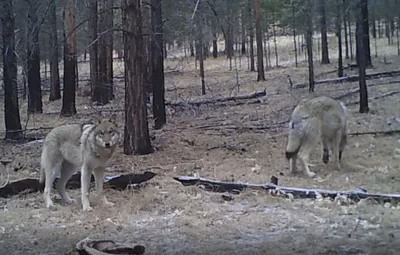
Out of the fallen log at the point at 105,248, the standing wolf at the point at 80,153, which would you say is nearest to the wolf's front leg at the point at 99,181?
the standing wolf at the point at 80,153

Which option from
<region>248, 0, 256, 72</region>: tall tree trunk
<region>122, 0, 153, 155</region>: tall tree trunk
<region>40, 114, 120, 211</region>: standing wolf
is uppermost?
<region>248, 0, 256, 72</region>: tall tree trunk

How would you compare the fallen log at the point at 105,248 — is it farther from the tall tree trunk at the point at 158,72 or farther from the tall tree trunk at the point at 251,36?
the tall tree trunk at the point at 251,36

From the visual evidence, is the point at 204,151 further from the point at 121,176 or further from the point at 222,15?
the point at 222,15

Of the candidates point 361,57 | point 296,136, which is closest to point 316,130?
point 296,136

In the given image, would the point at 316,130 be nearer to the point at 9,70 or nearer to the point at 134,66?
the point at 134,66

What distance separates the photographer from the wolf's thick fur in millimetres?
10258

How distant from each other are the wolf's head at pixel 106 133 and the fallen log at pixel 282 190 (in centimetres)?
150

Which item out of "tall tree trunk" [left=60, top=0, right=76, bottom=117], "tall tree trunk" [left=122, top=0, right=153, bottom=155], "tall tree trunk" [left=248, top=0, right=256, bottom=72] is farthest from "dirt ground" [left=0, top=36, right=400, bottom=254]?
"tall tree trunk" [left=248, top=0, right=256, bottom=72]

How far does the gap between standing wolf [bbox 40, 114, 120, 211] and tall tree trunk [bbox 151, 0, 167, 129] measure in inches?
236

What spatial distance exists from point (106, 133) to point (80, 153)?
497mm

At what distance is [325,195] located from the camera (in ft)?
26.8

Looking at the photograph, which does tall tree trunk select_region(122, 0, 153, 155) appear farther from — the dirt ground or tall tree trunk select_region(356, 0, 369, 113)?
tall tree trunk select_region(356, 0, 369, 113)

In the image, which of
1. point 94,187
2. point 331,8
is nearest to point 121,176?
point 94,187

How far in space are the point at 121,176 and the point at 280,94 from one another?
14.4 m
